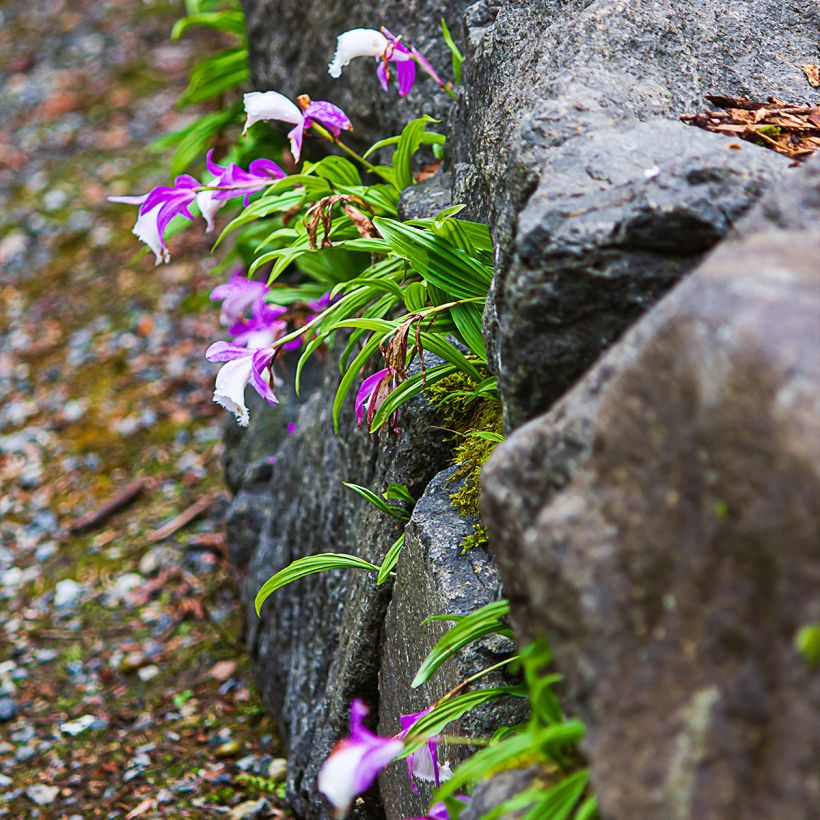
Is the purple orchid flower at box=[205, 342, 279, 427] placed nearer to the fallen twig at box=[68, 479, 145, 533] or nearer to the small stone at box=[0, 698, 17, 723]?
the small stone at box=[0, 698, 17, 723]

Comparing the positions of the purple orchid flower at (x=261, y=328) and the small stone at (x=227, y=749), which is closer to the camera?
the purple orchid flower at (x=261, y=328)

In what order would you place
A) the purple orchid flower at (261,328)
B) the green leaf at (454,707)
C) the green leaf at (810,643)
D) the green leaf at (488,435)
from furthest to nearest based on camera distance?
the purple orchid flower at (261,328), the green leaf at (488,435), the green leaf at (454,707), the green leaf at (810,643)

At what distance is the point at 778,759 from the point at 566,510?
1.32ft

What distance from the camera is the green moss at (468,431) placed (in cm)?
219

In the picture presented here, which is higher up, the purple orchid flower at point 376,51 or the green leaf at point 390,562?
the purple orchid flower at point 376,51

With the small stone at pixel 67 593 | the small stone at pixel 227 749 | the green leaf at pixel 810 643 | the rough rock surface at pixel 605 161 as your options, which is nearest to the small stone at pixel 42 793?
the small stone at pixel 227 749

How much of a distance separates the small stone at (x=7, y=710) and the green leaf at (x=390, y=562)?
184 centimetres

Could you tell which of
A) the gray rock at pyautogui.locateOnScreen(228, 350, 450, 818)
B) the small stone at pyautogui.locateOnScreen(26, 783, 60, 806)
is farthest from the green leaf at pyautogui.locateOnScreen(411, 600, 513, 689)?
the small stone at pyautogui.locateOnScreen(26, 783, 60, 806)

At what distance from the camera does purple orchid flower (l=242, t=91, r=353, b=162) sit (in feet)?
8.18

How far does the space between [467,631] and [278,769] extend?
1.53 metres

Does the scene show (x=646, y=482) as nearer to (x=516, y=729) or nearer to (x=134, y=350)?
(x=516, y=729)

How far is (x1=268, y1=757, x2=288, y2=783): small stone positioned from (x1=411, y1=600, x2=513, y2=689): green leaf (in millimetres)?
1388

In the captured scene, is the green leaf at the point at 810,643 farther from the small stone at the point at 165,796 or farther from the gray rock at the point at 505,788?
the small stone at the point at 165,796

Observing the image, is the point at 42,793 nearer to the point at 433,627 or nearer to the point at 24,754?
the point at 24,754
